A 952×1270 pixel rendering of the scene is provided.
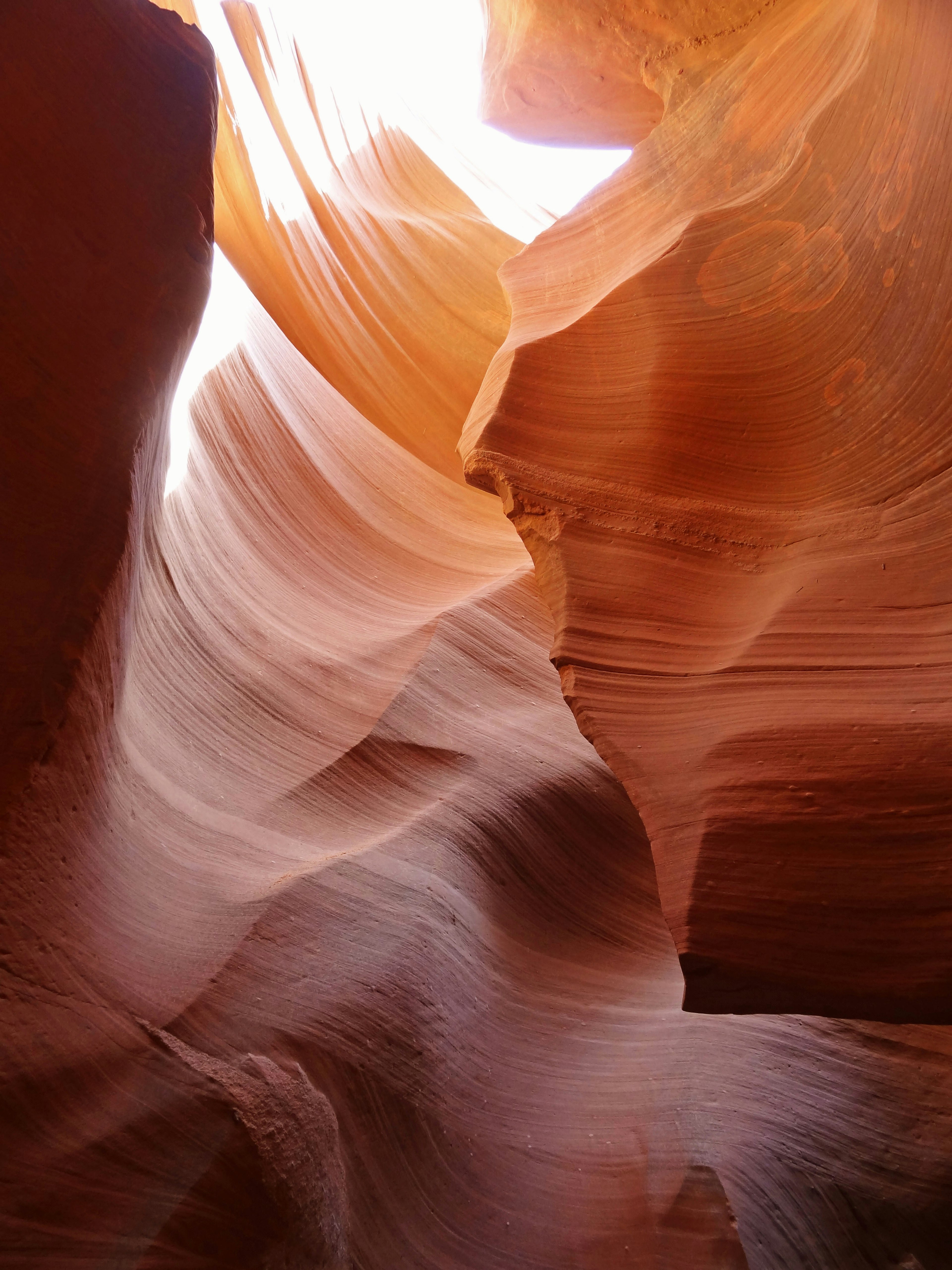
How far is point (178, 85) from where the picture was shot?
201 cm

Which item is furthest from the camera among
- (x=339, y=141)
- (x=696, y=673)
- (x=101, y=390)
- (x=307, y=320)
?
(x=339, y=141)

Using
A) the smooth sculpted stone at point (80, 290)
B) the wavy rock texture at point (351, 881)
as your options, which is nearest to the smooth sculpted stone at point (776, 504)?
the wavy rock texture at point (351, 881)

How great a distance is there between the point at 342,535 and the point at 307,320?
59.1 inches

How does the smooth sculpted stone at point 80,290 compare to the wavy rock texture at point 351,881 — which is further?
the wavy rock texture at point 351,881

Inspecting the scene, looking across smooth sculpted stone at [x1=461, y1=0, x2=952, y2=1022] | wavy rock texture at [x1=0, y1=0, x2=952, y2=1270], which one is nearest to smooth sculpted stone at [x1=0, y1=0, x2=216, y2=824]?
wavy rock texture at [x1=0, y1=0, x2=952, y2=1270]

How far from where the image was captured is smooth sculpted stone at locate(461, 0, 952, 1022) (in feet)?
6.15

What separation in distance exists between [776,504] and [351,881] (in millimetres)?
1881

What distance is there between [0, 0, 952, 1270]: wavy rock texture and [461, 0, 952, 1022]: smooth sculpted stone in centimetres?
3

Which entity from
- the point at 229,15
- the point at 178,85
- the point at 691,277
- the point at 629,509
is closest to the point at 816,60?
the point at 691,277

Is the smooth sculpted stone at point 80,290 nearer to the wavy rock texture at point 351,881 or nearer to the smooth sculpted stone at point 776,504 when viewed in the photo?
the wavy rock texture at point 351,881

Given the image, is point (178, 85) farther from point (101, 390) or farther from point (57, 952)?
point (57, 952)

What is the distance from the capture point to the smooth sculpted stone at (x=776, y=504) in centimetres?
187

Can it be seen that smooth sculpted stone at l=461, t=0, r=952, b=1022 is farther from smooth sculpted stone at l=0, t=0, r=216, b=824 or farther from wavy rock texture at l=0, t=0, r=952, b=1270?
smooth sculpted stone at l=0, t=0, r=216, b=824

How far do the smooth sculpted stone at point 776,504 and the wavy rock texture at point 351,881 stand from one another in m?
0.03
